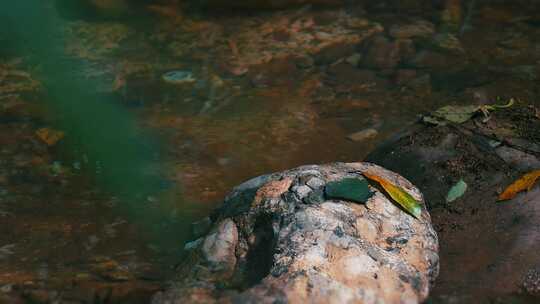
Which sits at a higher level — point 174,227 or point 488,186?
point 488,186

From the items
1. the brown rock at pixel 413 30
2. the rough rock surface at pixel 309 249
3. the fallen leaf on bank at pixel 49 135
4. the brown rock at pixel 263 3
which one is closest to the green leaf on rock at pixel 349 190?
the rough rock surface at pixel 309 249

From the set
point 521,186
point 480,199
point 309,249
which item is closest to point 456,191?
point 480,199

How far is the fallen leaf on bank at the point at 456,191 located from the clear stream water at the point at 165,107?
1.21 metres

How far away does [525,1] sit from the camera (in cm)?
688

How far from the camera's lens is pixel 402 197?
301 cm

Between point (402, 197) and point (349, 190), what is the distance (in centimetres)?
25

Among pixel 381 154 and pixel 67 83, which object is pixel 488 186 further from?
pixel 67 83

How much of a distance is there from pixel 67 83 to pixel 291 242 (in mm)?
3479

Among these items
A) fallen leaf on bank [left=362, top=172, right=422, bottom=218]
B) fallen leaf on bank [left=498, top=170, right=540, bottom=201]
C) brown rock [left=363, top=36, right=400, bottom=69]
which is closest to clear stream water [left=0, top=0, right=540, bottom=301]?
brown rock [left=363, top=36, right=400, bottom=69]

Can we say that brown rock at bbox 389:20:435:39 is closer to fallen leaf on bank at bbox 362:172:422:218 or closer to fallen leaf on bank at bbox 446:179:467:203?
fallen leaf on bank at bbox 446:179:467:203

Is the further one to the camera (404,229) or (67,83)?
(67,83)

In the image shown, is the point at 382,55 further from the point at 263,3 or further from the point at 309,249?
the point at 309,249

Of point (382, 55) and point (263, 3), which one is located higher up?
point (263, 3)

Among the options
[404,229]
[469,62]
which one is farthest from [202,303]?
[469,62]
